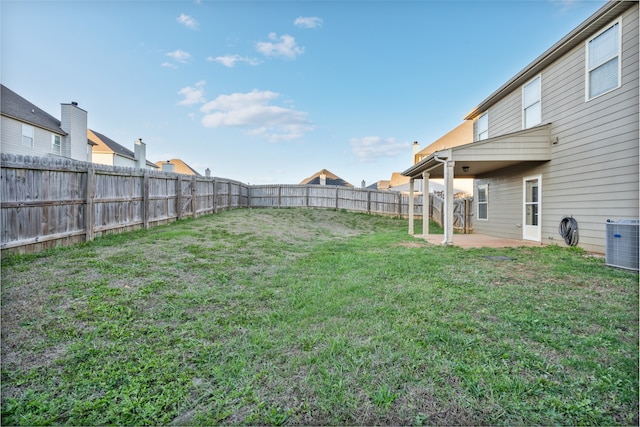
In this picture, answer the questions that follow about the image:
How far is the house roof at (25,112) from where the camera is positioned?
14.2 metres

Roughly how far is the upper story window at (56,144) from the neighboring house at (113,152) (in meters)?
3.53

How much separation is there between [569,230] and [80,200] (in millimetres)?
10755

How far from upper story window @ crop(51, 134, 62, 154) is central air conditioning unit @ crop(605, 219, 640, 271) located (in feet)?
76.7

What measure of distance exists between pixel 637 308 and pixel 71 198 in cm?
888

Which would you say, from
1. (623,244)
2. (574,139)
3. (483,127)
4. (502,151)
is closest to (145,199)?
(502,151)

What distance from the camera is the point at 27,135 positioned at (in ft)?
49.6

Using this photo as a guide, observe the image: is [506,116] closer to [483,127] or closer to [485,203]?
[483,127]

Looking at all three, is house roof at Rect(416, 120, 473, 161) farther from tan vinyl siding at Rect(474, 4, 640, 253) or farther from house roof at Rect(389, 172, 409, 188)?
tan vinyl siding at Rect(474, 4, 640, 253)

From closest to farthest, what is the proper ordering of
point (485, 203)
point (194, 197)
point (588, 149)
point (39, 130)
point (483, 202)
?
point (588, 149), point (194, 197), point (485, 203), point (483, 202), point (39, 130)

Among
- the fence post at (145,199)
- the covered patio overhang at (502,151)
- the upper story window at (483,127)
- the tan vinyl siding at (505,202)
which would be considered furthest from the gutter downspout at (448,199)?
the fence post at (145,199)

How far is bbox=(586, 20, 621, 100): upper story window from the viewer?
5.62 m

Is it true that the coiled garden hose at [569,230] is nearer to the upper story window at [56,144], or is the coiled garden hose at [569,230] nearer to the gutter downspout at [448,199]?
the gutter downspout at [448,199]

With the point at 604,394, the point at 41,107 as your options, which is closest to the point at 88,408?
the point at 604,394

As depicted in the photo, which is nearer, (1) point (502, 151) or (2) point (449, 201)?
(1) point (502, 151)
